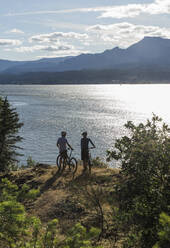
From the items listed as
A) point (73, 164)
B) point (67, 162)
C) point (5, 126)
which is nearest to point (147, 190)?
point (73, 164)

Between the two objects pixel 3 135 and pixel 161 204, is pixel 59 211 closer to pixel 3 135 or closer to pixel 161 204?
pixel 161 204

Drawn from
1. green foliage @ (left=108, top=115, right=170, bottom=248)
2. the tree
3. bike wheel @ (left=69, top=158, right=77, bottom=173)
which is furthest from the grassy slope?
the tree

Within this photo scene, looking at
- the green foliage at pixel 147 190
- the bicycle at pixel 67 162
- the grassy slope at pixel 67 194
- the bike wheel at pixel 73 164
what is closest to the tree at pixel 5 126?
the grassy slope at pixel 67 194

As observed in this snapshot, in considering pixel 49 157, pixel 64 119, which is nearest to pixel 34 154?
pixel 49 157

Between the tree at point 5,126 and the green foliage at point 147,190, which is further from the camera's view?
the tree at point 5,126

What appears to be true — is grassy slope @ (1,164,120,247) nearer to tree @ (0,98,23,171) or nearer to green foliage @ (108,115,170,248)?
green foliage @ (108,115,170,248)

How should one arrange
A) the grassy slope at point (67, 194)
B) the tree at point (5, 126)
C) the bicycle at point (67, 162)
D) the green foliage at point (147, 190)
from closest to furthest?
the green foliage at point (147, 190)
the grassy slope at point (67, 194)
the bicycle at point (67, 162)
the tree at point (5, 126)

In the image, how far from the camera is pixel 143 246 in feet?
19.0

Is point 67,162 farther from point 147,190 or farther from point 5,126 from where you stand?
point 5,126

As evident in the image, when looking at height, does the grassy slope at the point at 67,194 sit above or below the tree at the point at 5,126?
below

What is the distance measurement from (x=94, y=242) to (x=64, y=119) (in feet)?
286

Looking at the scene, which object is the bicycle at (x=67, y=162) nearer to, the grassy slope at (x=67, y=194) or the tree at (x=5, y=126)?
the grassy slope at (x=67, y=194)

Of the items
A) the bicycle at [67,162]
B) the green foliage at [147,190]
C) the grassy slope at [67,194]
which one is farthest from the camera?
the bicycle at [67,162]

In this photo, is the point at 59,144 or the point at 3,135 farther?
the point at 3,135
